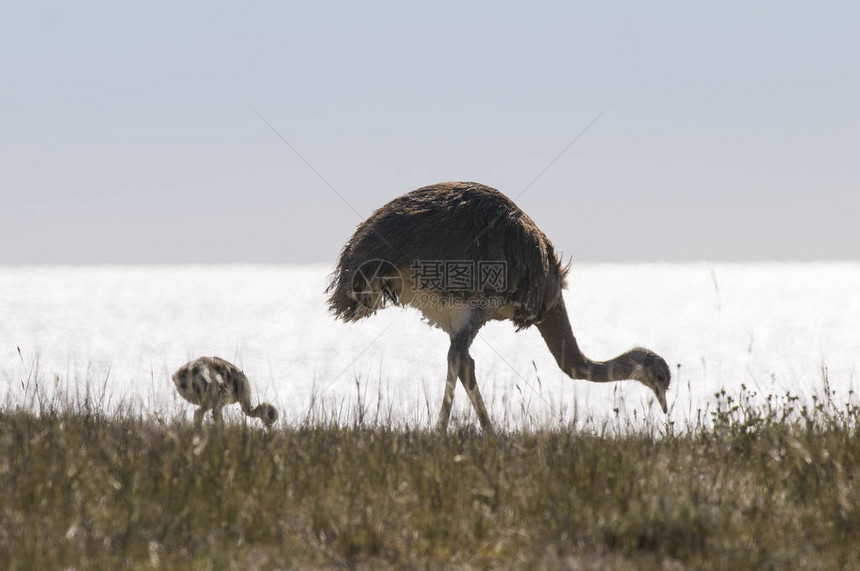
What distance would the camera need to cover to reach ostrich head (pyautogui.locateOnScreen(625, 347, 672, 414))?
1066cm

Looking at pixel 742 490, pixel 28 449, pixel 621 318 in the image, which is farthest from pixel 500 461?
pixel 621 318

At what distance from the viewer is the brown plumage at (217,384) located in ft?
30.7

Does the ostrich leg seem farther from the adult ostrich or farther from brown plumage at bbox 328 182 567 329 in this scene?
brown plumage at bbox 328 182 567 329

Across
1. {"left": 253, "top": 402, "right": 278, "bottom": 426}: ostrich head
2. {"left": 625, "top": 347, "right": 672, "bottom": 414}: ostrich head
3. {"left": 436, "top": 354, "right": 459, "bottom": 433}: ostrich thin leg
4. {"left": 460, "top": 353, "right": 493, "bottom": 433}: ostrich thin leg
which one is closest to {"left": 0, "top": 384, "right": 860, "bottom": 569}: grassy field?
{"left": 436, "top": 354, "right": 459, "bottom": 433}: ostrich thin leg

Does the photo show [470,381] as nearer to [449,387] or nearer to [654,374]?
[449,387]

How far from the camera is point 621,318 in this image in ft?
406

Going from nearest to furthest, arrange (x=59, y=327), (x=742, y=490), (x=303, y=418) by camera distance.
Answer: (x=742, y=490)
(x=303, y=418)
(x=59, y=327)

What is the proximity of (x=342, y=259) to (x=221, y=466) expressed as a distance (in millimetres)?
4271

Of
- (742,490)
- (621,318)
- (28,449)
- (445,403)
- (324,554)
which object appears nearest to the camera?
(324,554)

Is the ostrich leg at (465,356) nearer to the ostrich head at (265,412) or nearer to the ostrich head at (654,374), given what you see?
the ostrich head at (265,412)

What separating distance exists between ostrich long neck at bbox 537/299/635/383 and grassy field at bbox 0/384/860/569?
3576 mm

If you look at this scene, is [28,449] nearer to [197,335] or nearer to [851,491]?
[851,491]

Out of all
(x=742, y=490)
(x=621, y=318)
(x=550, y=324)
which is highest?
(x=621, y=318)

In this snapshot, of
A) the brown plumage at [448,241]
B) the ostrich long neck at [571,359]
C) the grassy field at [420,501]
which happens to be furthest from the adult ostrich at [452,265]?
the grassy field at [420,501]
